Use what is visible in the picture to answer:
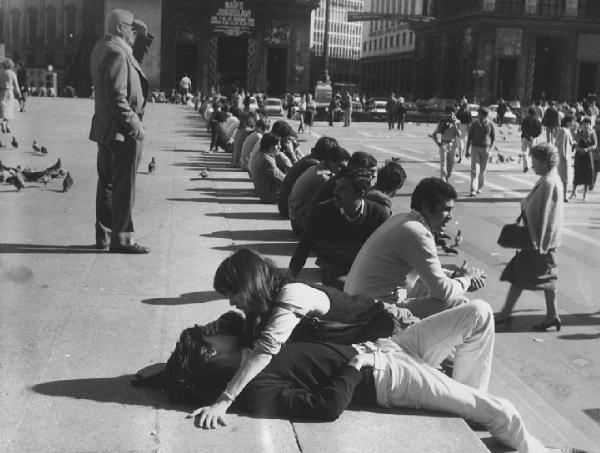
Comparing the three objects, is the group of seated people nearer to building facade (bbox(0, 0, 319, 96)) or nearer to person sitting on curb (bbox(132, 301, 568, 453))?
person sitting on curb (bbox(132, 301, 568, 453))

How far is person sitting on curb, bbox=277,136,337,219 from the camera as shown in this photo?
9.43 metres

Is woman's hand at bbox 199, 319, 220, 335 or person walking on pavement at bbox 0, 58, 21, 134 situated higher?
person walking on pavement at bbox 0, 58, 21, 134

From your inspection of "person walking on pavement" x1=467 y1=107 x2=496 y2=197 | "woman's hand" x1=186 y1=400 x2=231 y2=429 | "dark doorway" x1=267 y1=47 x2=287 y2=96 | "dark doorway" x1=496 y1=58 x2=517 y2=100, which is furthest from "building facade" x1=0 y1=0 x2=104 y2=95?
"woman's hand" x1=186 y1=400 x2=231 y2=429

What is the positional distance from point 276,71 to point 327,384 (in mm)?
63336

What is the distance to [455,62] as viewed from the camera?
66.9 m

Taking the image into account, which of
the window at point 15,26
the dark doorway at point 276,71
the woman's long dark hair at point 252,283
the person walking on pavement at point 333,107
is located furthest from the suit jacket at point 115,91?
the window at point 15,26

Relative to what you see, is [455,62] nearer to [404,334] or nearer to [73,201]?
[73,201]

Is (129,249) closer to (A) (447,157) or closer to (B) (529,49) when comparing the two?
(A) (447,157)

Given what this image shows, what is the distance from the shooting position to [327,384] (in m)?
4.32

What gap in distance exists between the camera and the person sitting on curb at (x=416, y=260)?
5.15 metres

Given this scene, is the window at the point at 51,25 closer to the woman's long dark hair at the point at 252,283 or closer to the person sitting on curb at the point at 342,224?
the person sitting on curb at the point at 342,224

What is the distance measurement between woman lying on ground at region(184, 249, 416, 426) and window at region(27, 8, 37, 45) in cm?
7681

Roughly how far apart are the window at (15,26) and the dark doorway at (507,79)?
139 ft

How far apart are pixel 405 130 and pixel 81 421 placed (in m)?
36.0
